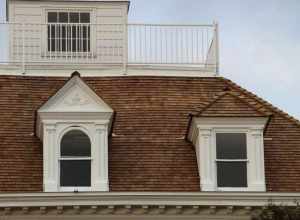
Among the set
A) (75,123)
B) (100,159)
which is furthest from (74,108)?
(100,159)

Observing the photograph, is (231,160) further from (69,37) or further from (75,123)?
(69,37)

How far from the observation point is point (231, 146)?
33.9 m

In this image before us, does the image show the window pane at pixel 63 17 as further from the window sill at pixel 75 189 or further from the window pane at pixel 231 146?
the window sill at pixel 75 189

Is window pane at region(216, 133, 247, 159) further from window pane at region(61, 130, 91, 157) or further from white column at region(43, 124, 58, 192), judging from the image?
white column at region(43, 124, 58, 192)

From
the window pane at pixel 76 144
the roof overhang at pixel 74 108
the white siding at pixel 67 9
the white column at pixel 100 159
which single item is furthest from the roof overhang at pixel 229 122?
the white siding at pixel 67 9

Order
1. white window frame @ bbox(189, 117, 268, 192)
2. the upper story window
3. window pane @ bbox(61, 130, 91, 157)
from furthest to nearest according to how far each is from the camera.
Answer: the upper story window → window pane @ bbox(61, 130, 91, 157) → white window frame @ bbox(189, 117, 268, 192)

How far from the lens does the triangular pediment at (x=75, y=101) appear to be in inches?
1315

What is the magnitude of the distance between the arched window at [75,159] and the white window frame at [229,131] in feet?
9.29

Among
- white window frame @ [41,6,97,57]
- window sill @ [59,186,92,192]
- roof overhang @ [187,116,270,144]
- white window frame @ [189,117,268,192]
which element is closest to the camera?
window sill @ [59,186,92,192]

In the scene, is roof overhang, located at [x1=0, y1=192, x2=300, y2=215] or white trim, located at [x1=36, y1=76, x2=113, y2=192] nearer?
roof overhang, located at [x1=0, y1=192, x2=300, y2=215]

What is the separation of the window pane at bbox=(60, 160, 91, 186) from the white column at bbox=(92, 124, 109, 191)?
0.22 metres

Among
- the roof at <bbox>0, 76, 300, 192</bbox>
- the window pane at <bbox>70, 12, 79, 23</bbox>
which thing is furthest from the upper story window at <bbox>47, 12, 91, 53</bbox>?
the roof at <bbox>0, 76, 300, 192</bbox>

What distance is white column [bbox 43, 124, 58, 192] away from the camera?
33.0m

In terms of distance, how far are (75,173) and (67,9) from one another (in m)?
8.46
